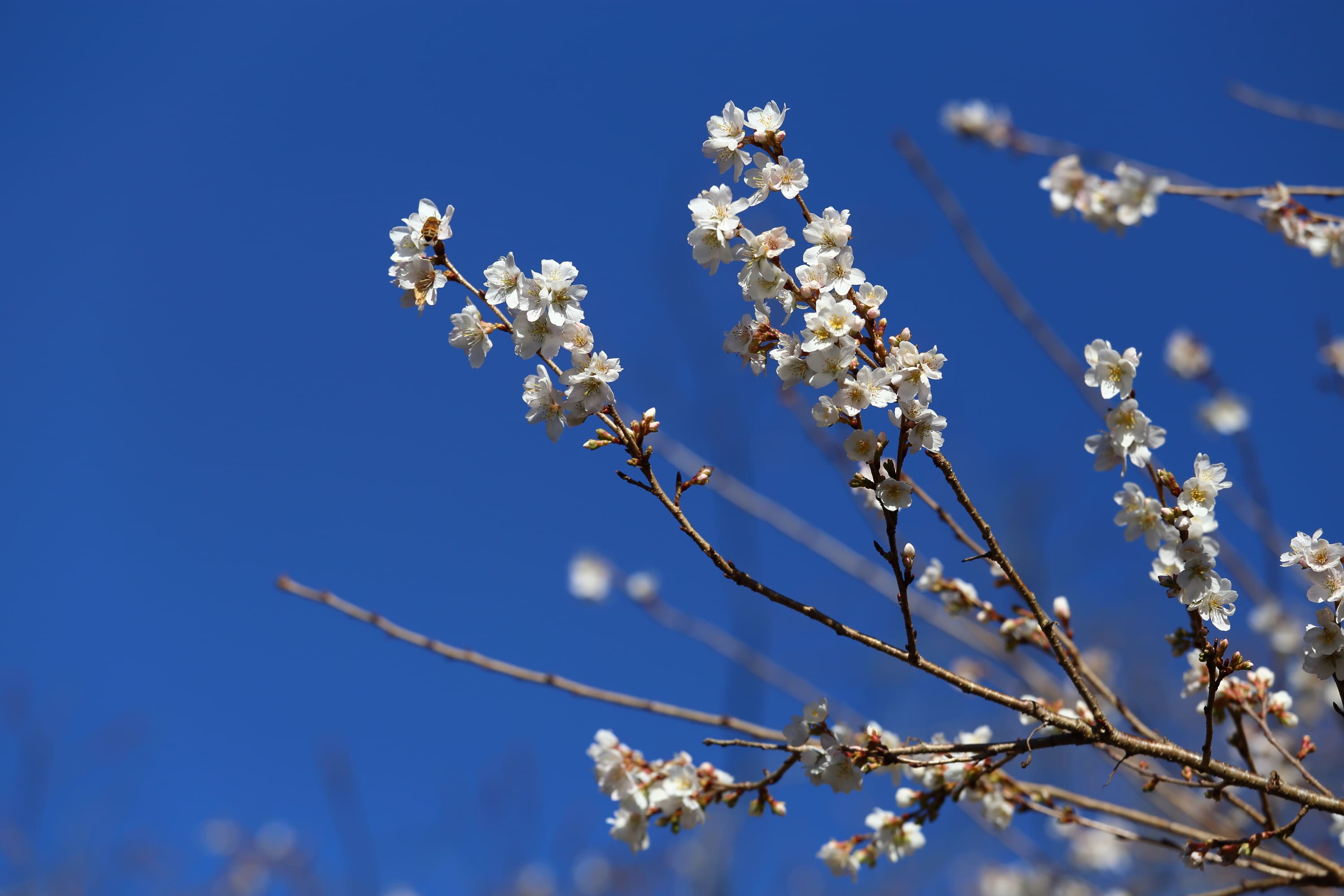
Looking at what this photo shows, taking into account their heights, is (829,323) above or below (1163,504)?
above

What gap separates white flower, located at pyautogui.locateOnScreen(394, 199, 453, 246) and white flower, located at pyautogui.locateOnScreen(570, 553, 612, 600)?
5.59 m

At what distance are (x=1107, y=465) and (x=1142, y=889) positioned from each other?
14.0 ft

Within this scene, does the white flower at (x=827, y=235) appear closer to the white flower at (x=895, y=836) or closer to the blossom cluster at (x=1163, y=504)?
the blossom cluster at (x=1163, y=504)

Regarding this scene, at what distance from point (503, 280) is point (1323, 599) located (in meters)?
1.85

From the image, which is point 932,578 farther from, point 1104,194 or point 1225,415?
point 1225,415

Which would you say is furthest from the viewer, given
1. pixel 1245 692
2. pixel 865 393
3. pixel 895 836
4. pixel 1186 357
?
pixel 1186 357

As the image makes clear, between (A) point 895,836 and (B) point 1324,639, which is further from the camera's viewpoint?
(A) point 895,836

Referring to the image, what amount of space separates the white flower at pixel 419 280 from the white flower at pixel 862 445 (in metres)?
0.99

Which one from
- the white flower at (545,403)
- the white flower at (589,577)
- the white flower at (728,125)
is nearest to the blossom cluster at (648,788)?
the white flower at (545,403)

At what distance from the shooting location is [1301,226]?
2947 mm

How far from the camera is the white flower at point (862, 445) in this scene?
1733 mm

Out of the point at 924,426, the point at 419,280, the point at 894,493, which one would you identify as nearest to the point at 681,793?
the point at 894,493

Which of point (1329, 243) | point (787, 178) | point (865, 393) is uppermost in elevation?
point (1329, 243)

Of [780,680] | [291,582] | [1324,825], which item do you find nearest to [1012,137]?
[780,680]
